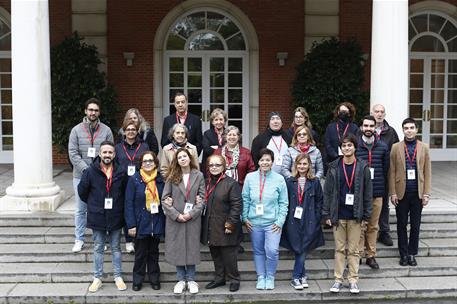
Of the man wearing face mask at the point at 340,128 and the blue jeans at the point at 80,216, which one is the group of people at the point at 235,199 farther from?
the blue jeans at the point at 80,216

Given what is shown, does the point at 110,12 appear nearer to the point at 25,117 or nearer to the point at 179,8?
the point at 179,8

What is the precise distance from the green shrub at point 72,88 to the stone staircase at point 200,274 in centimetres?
395

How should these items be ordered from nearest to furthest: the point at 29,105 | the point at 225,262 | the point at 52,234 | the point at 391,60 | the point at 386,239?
the point at 225,262 → the point at 386,239 → the point at 52,234 → the point at 29,105 → the point at 391,60

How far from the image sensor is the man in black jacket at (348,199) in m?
5.62

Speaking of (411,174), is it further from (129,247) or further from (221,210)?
(129,247)

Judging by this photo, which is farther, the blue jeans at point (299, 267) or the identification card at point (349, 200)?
the blue jeans at point (299, 267)

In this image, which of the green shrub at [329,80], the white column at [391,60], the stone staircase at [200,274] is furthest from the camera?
the green shrub at [329,80]

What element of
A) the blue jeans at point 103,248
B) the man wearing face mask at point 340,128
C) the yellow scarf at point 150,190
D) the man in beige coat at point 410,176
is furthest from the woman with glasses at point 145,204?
the man in beige coat at point 410,176

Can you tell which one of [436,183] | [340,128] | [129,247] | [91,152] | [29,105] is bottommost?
[129,247]

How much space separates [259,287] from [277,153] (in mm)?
1587

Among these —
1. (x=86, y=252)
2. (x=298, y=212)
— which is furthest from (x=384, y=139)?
(x=86, y=252)

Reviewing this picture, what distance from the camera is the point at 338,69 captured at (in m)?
11.7

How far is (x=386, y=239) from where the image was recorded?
691cm

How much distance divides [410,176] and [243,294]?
2359 millimetres
